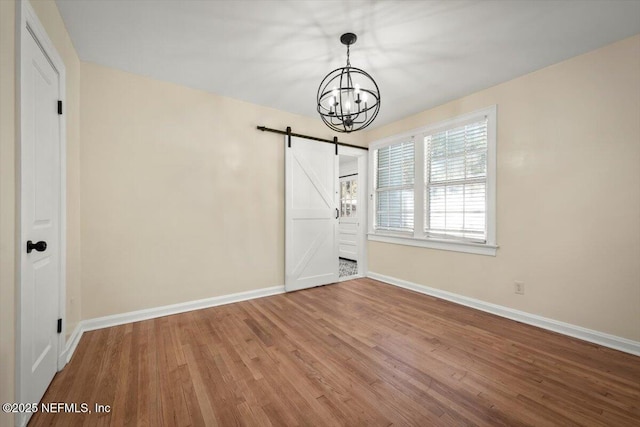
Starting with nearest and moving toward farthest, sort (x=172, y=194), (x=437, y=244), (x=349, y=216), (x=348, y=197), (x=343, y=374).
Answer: (x=343, y=374), (x=172, y=194), (x=437, y=244), (x=349, y=216), (x=348, y=197)

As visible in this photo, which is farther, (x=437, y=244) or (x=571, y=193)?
(x=437, y=244)

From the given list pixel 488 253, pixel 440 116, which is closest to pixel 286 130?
pixel 440 116

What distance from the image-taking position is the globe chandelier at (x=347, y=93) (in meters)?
2.05

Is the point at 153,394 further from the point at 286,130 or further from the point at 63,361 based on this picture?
the point at 286,130

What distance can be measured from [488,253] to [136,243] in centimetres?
407

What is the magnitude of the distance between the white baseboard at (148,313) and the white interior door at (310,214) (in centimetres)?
56

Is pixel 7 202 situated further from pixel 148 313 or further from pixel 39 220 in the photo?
Answer: pixel 148 313

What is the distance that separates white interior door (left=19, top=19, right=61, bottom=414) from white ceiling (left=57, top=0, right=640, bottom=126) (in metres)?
0.78

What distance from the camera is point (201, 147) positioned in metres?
3.19

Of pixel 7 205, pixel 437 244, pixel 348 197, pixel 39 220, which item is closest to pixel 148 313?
pixel 39 220

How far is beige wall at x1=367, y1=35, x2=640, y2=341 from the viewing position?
7.33 feet

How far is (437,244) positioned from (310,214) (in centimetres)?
190

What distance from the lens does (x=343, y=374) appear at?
1.89 meters

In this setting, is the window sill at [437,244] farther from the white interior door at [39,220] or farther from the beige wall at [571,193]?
the white interior door at [39,220]
